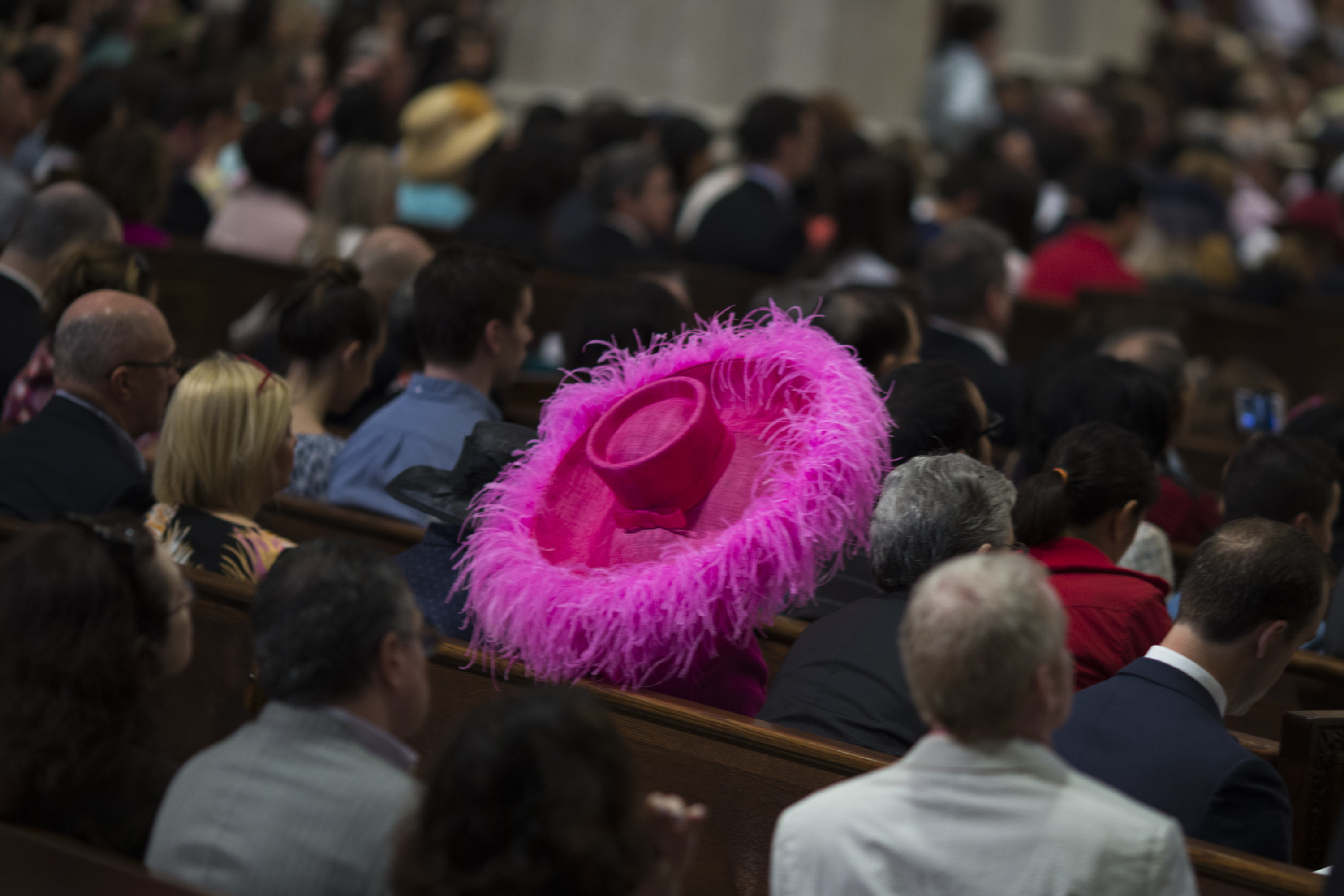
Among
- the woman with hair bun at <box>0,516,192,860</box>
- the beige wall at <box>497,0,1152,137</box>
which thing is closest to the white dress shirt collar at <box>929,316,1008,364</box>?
the woman with hair bun at <box>0,516,192,860</box>

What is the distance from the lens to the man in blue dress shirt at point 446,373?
367 centimetres

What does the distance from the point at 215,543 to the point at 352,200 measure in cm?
326

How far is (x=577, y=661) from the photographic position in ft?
8.37

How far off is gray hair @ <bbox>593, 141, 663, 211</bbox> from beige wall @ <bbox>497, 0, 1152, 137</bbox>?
3043 mm

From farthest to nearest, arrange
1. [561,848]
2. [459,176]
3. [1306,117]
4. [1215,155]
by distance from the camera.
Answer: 1. [1306,117]
2. [1215,155]
3. [459,176]
4. [561,848]

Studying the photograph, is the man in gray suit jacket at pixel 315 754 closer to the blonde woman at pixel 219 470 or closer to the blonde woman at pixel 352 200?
the blonde woman at pixel 219 470

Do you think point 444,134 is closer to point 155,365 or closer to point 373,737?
point 155,365

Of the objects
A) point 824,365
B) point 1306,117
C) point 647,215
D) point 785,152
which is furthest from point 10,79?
point 1306,117

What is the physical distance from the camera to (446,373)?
381 centimetres

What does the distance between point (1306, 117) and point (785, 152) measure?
27.2 feet

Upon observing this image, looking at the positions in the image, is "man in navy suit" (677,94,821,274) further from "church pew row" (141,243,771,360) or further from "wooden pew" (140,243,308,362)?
"wooden pew" (140,243,308,362)

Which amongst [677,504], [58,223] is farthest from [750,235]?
[677,504]

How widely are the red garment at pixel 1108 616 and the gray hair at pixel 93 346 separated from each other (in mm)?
2122

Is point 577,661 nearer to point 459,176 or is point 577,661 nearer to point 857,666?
point 857,666
